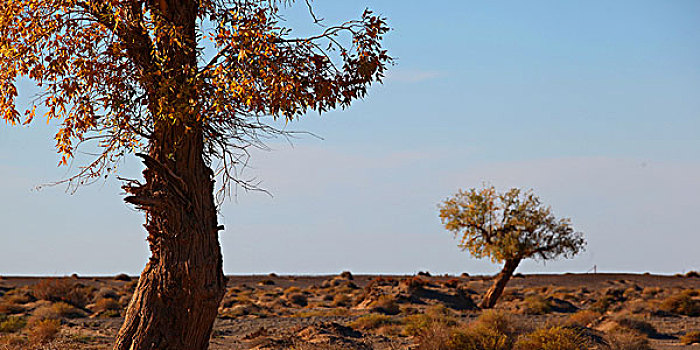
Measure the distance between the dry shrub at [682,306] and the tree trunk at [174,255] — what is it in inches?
1144

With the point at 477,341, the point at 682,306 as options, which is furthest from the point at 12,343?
the point at 682,306

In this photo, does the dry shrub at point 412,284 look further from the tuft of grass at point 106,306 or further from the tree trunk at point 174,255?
the tree trunk at point 174,255

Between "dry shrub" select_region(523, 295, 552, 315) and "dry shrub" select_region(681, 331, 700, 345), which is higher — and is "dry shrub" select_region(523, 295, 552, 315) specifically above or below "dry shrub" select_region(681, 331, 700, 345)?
above

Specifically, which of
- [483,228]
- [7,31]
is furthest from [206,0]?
[483,228]

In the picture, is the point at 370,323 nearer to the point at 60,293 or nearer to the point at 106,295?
the point at 60,293

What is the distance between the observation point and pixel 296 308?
3888 centimetres

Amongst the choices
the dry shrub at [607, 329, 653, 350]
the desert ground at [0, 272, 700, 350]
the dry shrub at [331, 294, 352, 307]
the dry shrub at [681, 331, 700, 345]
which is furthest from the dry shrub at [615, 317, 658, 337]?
the dry shrub at [331, 294, 352, 307]

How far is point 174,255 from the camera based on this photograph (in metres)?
9.80

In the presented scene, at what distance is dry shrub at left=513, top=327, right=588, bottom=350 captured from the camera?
1522 cm

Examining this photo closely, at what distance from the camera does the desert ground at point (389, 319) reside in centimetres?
1722

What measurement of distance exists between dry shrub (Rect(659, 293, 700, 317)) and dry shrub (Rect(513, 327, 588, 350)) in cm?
1998

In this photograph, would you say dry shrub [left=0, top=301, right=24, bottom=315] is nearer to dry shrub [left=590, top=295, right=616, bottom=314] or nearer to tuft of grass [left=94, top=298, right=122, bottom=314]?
tuft of grass [left=94, top=298, right=122, bottom=314]

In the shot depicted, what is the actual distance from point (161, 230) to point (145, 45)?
7.86ft

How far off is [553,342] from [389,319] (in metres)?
10.5
